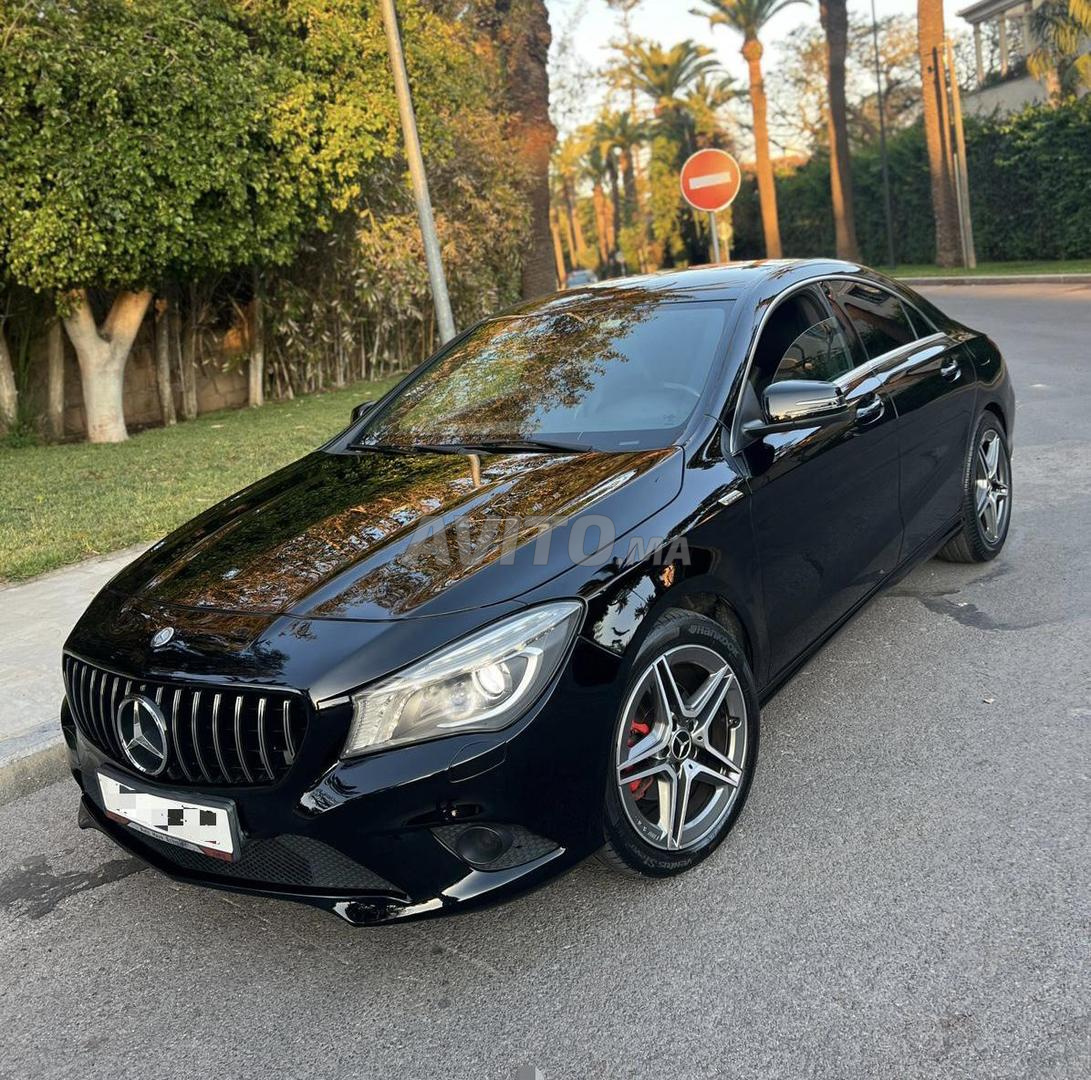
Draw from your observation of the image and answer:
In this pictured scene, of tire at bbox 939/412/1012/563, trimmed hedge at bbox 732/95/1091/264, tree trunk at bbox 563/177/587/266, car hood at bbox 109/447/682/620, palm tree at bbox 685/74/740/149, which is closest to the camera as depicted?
car hood at bbox 109/447/682/620

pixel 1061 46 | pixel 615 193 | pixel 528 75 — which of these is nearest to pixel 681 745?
pixel 528 75

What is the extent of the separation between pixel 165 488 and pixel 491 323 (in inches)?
220

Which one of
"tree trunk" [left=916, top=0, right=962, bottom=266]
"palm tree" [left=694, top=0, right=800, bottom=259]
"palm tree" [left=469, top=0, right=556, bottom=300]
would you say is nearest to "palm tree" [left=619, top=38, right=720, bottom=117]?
"palm tree" [left=694, top=0, right=800, bottom=259]

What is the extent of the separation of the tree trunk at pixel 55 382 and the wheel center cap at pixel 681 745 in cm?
1343

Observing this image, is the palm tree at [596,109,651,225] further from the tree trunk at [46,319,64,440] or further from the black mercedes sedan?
the black mercedes sedan

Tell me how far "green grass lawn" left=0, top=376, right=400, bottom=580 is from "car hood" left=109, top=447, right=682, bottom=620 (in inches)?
160

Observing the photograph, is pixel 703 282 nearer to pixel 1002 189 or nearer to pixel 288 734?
pixel 288 734

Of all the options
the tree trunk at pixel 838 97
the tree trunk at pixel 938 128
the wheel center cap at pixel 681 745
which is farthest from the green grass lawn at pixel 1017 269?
the wheel center cap at pixel 681 745

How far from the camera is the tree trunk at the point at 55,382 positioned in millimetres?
14484

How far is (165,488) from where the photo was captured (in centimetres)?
933

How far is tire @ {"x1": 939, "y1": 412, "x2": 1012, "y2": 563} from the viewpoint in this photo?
5074 mm

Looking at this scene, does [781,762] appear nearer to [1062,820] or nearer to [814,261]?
[1062,820]

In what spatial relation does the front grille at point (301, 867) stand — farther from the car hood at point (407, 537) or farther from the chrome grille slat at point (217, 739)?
the car hood at point (407, 537)

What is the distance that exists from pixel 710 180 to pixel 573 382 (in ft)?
26.0
